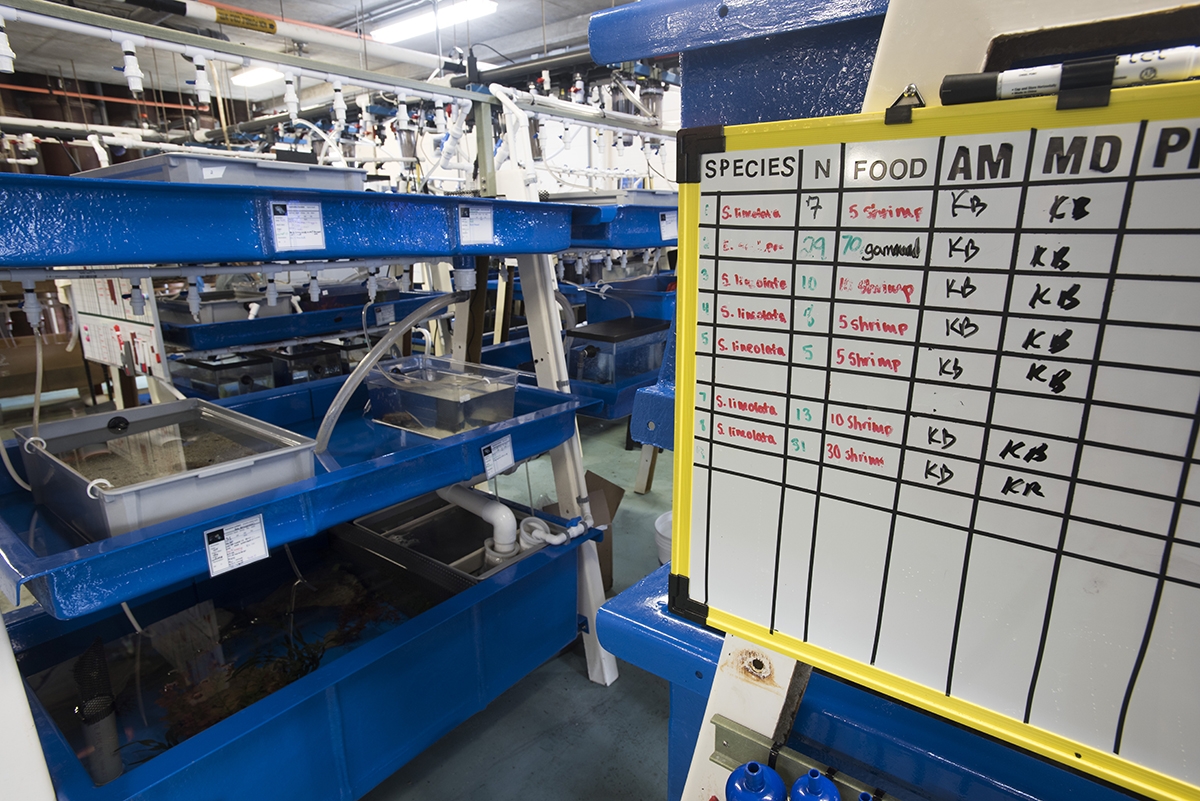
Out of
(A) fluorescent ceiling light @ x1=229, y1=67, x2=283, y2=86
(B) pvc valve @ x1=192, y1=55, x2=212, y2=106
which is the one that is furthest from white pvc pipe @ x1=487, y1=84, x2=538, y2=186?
(A) fluorescent ceiling light @ x1=229, y1=67, x2=283, y2=86

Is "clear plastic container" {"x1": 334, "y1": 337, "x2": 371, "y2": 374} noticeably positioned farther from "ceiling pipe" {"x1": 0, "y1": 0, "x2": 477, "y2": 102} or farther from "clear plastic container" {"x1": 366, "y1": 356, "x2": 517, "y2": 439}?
"ceiling pipe" {"x1": 0, "y1": 0, "x2": 477, "y2": 102}

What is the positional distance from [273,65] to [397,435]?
3.34 ft

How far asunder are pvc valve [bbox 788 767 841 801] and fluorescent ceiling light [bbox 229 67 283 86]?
7922mm

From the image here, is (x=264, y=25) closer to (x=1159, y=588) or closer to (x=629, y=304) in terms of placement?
(x=629, y=304)

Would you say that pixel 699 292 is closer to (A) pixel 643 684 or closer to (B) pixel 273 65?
(B) pixel 273 65

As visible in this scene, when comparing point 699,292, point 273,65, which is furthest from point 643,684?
point 273,65

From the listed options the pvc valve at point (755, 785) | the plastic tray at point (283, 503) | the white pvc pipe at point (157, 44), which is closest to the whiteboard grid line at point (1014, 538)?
the pvc valve at point (755, 785)

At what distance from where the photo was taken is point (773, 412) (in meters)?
0.54

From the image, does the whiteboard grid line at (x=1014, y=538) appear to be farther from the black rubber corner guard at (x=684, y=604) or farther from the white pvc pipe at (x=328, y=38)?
the white pvc pipe at (x=328, y=38)

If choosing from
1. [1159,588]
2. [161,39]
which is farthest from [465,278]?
[1159,588]

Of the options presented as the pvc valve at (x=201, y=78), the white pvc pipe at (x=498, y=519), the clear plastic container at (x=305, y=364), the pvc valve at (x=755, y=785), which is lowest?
the white pvc pipe at (x=498, y=519)

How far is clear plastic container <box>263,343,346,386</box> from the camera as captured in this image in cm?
292

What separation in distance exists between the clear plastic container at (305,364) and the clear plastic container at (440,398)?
114 centimetres

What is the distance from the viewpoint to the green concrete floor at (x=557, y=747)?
1.64 meters
